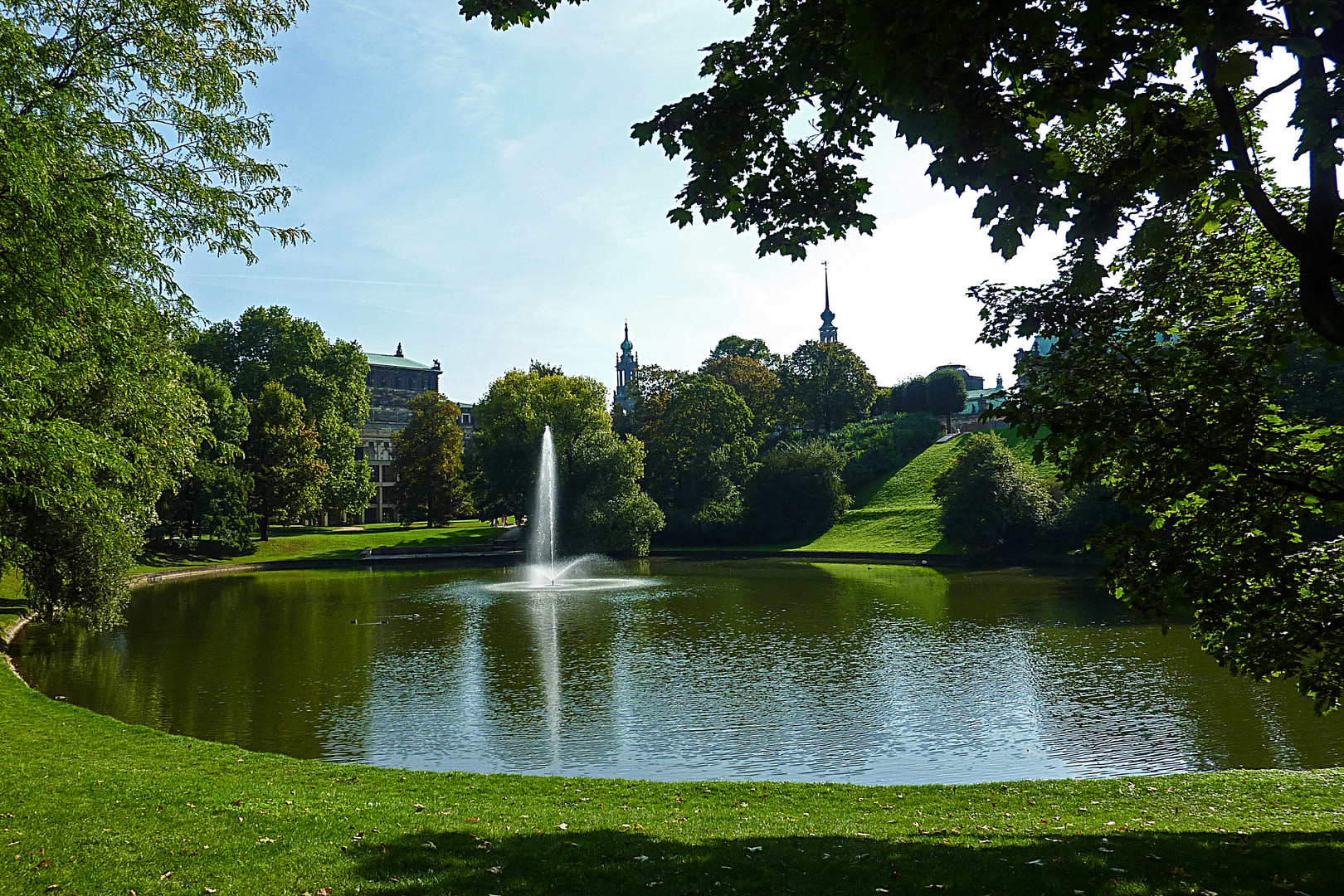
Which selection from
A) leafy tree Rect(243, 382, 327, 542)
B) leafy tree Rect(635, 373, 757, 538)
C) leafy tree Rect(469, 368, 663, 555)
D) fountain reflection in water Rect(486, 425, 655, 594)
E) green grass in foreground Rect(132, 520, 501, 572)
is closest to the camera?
fountain reflection in water Rect(486, 425, 655, 594)

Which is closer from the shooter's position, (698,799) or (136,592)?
(698,799)

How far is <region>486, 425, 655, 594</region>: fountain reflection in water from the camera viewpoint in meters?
39.8

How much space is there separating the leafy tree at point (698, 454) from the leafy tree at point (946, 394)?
26.0 metres

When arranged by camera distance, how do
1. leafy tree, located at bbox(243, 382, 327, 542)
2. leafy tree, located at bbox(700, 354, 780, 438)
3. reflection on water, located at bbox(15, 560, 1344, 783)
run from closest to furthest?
reflection on water, located at bbox(15, 560, 1344, 783), leafy tree, located at bbox(243, 382, 327, 542), leafy tree, located at bbox(700, 354, 780, 438)

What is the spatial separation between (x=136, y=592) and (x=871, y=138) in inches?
1534

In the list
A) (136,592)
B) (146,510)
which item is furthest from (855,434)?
(146,510)

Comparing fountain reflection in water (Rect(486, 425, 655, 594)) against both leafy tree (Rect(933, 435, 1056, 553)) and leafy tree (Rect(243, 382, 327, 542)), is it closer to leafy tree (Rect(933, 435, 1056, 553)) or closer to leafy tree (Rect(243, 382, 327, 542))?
leafy tree (Rect(243, 382, 327, 542))

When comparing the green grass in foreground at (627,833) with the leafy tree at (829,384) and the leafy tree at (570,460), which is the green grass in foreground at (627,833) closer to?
the leafy tree at (570,460)

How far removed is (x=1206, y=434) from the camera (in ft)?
22.5

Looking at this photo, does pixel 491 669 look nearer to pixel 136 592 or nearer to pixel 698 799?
pixel 698 799

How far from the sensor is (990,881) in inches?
251

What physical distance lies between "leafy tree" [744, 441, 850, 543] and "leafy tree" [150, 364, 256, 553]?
3374cm

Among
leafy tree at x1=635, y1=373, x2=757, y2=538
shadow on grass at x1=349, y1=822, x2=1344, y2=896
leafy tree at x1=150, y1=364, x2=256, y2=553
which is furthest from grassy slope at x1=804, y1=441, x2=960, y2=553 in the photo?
shadow on grass at x1=349, y1=822, x2=1344, y2=896

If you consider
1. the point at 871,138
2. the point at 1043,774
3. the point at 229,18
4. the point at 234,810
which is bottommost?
the point at 1043,774
